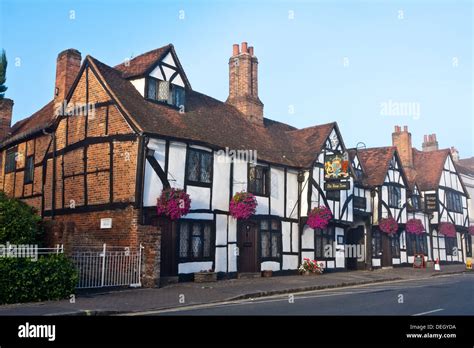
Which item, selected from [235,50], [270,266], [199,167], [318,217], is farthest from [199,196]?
[235,50]

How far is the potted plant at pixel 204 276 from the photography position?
17844mm

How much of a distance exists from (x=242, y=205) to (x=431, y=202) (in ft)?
73.0

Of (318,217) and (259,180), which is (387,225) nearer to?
(318,217)

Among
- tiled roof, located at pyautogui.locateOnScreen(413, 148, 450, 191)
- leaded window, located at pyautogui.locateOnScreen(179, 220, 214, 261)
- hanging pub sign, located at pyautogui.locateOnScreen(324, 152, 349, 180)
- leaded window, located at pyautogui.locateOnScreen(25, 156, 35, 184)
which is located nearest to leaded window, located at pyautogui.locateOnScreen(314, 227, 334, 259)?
hanging pub sign, located at pyautogui.locateOnScreen(324, 152, 349, 180)

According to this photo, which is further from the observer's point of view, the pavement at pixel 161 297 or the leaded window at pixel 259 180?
the leaded window at pixel 259 180

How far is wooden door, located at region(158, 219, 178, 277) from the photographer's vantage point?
55.7 ft

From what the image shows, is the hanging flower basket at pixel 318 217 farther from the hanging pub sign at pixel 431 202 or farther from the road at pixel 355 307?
the hanging pub sign at pixel 431 202

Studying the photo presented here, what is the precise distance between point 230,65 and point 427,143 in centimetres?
2780

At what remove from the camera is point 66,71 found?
21.2 meters

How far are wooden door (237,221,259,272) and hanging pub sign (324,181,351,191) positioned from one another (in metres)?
5.15

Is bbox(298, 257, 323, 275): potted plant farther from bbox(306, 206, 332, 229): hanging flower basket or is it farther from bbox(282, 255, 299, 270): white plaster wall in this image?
bbox(306, 206, 332, 229): hanging flower basket

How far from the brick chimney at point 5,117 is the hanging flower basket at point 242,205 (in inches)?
547

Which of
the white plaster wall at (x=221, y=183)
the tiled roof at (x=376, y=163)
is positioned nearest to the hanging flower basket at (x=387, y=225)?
the tiled roof at (x=376, y=163)
